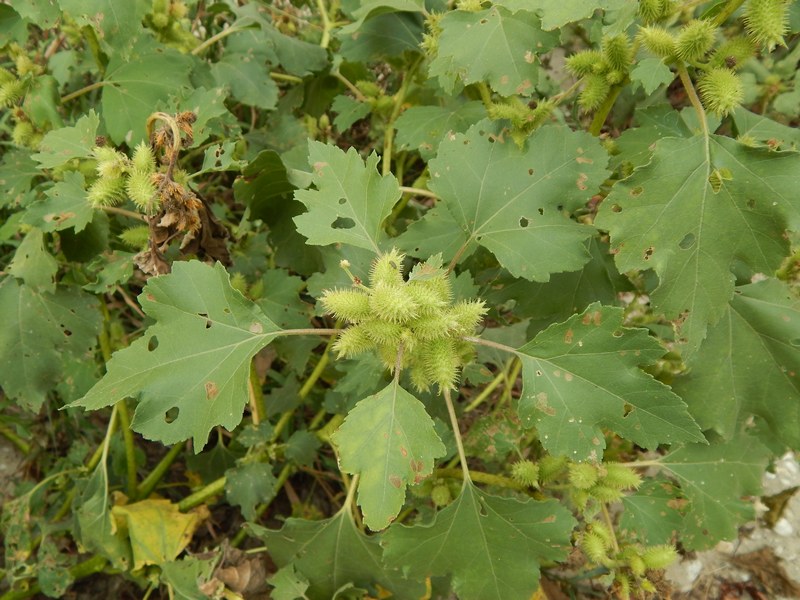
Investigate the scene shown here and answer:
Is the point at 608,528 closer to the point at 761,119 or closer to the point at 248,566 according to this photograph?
the point at 248,566

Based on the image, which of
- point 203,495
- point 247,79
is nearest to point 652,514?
point 203,495

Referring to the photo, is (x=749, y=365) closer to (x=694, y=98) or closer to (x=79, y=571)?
(x=694, y=98)

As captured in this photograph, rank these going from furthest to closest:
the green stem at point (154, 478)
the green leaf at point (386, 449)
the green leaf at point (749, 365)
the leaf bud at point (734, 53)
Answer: the green stem at point (154, 478) → the green leaf at point (749, 365) → the leaf bud at point (734, 53) → the green leaf at point (386, 449)

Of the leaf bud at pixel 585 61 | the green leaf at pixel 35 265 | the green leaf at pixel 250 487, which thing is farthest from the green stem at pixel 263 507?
the leaf bud at pixel 585 61

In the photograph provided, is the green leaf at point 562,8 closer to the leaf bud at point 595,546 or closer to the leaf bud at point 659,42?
the leaf bud at point 659,42

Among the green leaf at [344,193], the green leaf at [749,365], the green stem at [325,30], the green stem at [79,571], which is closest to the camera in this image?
the green leaf at [344,193]

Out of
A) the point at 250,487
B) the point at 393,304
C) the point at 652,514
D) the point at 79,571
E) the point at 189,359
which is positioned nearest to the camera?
the point at 393,304
